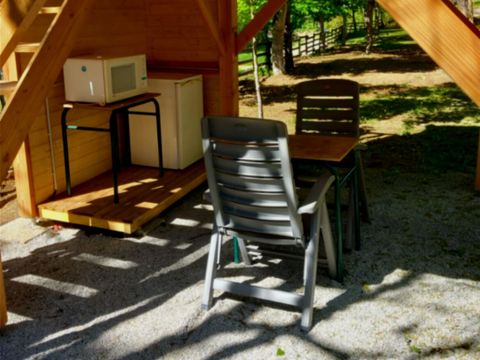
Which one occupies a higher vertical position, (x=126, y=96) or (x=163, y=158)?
(x=126, y=96)

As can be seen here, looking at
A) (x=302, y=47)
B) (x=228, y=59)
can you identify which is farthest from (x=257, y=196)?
(x=302, y=47)

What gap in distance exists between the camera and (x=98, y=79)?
511cm

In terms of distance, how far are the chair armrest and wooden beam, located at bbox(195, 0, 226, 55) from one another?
2.67 meters

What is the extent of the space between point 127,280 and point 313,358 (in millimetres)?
1610

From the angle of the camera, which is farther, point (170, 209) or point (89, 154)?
point (89, 154)

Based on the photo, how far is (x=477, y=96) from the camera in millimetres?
2471

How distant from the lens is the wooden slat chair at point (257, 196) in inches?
127

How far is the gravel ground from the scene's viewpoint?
3.29 metres

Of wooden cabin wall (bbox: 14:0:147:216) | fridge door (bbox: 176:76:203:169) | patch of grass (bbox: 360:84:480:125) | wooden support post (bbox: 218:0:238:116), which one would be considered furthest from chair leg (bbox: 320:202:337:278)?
patch of grass (bbox: 360:84:480:125)

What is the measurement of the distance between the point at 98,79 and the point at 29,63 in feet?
5.73

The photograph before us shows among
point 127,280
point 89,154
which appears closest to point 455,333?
point 127,280

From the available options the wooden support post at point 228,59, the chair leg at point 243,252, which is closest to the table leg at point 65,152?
the wooden support post at point 228,59

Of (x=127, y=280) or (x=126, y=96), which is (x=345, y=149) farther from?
(x=126, y=96)

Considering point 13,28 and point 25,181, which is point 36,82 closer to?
point 13,28
